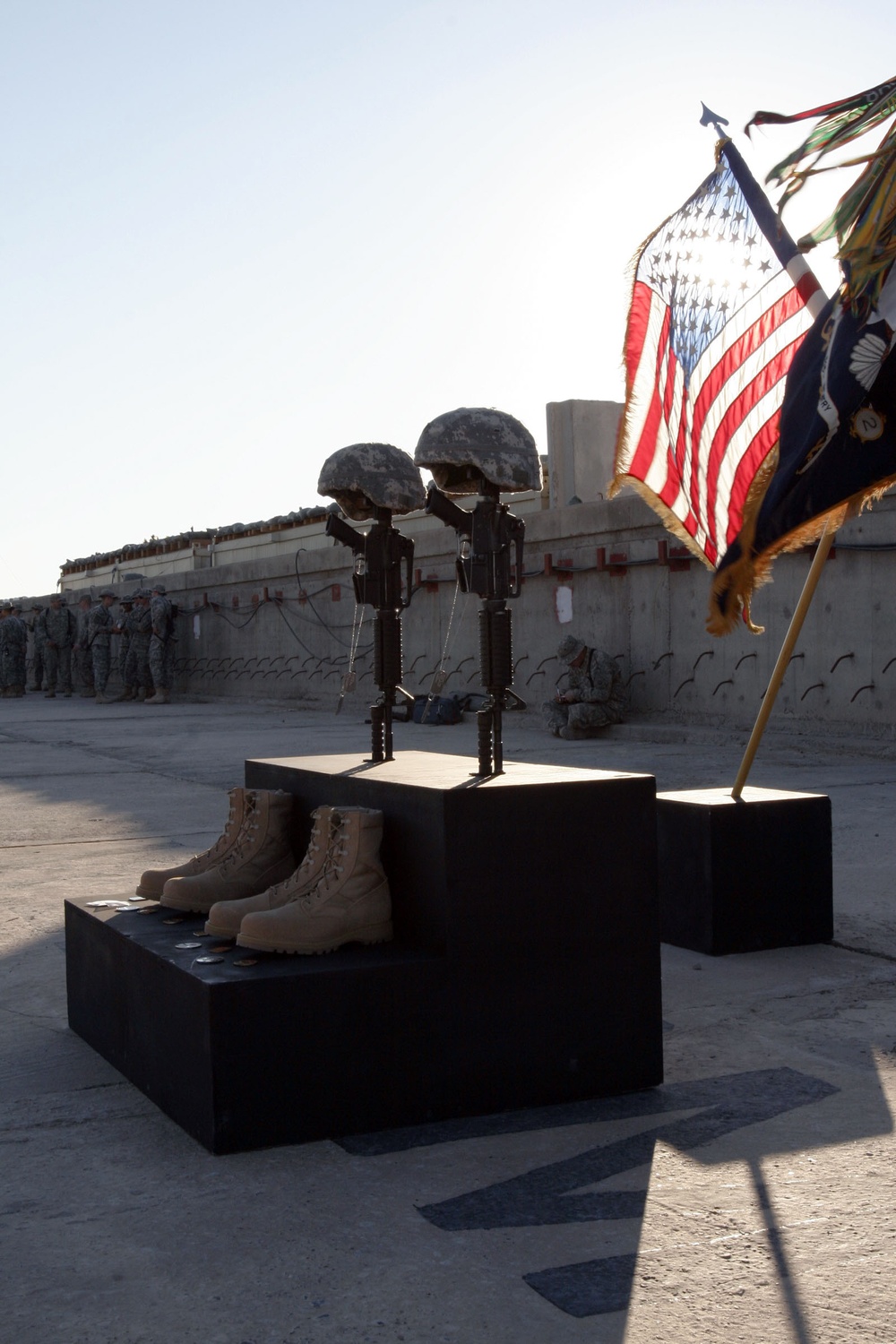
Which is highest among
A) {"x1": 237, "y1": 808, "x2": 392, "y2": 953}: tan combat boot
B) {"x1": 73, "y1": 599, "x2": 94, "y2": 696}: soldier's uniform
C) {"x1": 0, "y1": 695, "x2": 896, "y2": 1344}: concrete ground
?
{"x1": 73, "y1": 599, "x2": 94, "y2": 696}: soldier's uniform

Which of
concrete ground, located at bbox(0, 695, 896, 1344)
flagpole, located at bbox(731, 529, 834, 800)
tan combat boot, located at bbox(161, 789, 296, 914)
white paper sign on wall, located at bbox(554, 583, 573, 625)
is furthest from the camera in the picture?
white paper sign on wall, located at bbox(554, 583, 573, 625)

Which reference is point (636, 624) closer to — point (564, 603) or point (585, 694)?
point (585, 694)

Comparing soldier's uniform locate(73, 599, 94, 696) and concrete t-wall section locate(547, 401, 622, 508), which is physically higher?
concrete t-wall section locate(547, 401, 622, 508)

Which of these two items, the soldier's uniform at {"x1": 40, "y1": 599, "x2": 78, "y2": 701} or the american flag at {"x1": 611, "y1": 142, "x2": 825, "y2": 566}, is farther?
the soldier's uniform at {"x1": 40, "y1": 599, "x2": 78, "y2": 701}

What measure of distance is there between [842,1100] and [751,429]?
8.15 ft

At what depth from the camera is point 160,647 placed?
23734 mm

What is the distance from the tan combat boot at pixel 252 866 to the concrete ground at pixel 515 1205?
1.60 ft

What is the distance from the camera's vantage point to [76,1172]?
2605mm

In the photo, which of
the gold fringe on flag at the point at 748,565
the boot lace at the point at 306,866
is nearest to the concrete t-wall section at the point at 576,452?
the gold fringe on flag at the point at 748,565

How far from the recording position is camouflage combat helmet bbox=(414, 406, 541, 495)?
369 centimetres

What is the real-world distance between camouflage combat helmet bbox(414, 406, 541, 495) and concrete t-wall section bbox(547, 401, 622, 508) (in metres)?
15.6

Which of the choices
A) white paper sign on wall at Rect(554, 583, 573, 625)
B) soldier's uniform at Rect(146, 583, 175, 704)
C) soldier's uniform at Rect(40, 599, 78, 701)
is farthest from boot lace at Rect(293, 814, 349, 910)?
soldier's uniform at Rect(40, 599, 78, 701)

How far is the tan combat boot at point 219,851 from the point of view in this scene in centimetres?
361

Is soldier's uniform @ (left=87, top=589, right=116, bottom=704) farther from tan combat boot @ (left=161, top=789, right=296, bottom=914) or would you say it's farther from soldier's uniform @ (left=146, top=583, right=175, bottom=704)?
tan combat boot @ (left=161, top=789, right=296, bottom=914)
